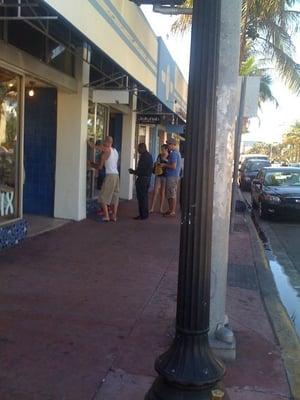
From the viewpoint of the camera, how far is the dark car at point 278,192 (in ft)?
51.2

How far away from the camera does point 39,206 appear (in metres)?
12.1

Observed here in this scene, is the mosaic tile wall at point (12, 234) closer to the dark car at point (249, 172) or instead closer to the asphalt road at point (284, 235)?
the asphalt road at point (284, 235)

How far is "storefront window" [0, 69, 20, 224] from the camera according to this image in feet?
28.6

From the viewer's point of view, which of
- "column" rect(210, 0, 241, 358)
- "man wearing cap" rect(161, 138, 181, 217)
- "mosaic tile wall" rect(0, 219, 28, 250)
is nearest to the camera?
"column" rect(210, 0, 241, 358)

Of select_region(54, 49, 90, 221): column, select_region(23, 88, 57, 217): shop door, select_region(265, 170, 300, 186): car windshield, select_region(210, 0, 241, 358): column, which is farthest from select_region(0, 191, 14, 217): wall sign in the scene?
select_region(265, 170, 300, 186): car windshield

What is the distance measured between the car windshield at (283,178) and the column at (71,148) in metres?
7.54

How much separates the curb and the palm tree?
38.2ft

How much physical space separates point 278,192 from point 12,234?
9192 millimetres

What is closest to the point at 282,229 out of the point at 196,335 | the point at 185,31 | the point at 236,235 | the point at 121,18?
the point at 236,235

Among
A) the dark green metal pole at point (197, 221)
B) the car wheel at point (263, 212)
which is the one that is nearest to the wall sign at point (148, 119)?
the car wheel at point (263, 212)

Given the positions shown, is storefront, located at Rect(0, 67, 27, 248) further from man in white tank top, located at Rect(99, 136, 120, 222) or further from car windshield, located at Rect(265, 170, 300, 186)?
car windshield, located at Rect(265, 170, 300, 186)

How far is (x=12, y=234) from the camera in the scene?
29.0ft

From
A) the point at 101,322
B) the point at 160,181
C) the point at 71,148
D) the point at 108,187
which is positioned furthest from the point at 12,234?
the point at 160,181

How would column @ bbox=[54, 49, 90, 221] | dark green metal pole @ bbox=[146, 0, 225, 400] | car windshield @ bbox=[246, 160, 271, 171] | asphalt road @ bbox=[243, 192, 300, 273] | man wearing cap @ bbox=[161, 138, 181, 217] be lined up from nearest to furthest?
dark green metal pole @ bbox=[146, 0, 225, 400]
asphalt road @ bbox=[243, 192, 300, 273]
column @ bbox=[54, 49, 90, 221]
man wearing cap @ bbox=[161, 138, 181, 217]
car windshield @ bbox=[246, 160, 271, 171]
